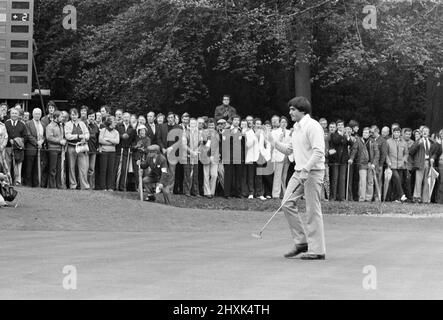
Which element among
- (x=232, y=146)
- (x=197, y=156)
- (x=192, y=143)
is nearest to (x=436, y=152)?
(x=232, y=146)

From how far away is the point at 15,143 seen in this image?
2381 cm

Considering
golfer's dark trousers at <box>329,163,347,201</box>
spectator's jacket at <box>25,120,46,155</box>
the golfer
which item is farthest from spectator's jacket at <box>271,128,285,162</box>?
the golfer

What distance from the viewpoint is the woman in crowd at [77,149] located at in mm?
24938

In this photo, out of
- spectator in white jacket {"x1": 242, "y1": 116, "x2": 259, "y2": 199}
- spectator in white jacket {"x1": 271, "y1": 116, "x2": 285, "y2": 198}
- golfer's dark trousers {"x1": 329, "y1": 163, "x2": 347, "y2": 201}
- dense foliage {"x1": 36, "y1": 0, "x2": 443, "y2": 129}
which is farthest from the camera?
dense foliage {"x1": 36, "y1": 0, "x2": 443, "y2": 129}

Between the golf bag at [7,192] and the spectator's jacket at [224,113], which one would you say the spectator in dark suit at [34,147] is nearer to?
the golf bag at [7,192]

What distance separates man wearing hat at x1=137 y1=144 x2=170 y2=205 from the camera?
24.7 m

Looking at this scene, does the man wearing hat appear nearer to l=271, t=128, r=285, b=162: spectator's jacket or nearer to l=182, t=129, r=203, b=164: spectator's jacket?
l=182, t=129, r=203, b=164: spectator's jacket

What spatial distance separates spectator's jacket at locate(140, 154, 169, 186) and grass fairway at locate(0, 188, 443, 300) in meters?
1.04

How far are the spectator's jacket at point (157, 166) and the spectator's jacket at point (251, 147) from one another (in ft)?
10.1

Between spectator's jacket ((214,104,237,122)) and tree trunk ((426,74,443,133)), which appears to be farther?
tree trunk ((426,74,443,133))

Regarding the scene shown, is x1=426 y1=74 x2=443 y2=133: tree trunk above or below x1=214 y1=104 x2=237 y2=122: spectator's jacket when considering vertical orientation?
above
